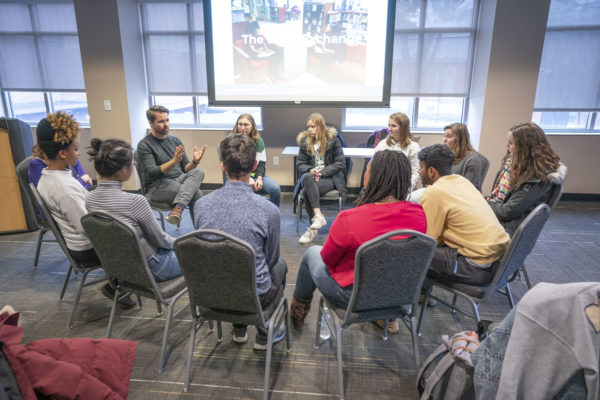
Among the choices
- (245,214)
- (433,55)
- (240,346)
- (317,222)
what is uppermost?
(433,55)

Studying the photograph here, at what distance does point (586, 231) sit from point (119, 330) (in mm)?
4351

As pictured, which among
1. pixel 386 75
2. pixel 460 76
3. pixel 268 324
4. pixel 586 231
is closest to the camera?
pixel 268 324

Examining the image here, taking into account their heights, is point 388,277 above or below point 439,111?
below

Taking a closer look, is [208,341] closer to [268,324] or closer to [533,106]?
[268,324]

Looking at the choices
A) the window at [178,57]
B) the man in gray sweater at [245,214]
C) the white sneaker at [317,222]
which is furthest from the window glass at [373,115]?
the man in gray sweater at [245,214]

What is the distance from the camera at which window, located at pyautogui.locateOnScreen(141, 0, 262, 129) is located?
479 centimetres

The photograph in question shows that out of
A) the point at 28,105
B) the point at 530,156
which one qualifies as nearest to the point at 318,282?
the point at 530,156

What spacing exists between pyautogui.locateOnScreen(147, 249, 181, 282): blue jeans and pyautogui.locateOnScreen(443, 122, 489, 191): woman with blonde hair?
218 centimetres

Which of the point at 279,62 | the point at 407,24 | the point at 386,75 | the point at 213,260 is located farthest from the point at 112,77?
the point at 213,260

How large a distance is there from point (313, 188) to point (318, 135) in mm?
563

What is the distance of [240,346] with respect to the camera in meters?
2.10

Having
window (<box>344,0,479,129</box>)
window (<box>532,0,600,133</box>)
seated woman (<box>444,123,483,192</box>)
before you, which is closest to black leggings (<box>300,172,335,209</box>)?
seated woman (<box>444,123,483,192</box>)

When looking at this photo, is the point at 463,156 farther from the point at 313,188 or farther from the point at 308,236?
the point at 308,236

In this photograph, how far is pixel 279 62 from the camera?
14.5 feet
